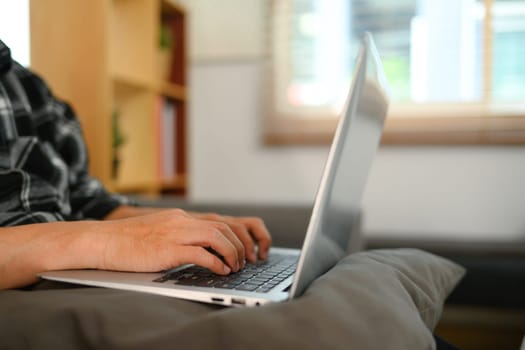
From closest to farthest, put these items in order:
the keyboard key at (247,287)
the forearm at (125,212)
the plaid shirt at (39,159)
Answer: the keyboard key at (247,287) < the plaid shirt at (39,159) < the forearm at (125,212)

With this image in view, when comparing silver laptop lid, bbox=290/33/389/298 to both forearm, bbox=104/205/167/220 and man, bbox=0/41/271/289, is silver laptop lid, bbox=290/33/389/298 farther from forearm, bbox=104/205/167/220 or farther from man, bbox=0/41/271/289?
forearm, bbox=104/205/167/220

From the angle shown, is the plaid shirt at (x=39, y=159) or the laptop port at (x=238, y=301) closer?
the laptop port at (x=238, y=301)

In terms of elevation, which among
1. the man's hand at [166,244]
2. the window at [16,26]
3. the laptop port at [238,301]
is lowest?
the laptop port at [238,301]

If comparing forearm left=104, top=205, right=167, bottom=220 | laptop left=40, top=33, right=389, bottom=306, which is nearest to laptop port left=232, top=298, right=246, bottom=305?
laptop left=40, top=33, right=389, bottom=306

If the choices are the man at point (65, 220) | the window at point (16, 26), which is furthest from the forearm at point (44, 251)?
the window at point (16, 26)

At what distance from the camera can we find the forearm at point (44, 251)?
2.07ft

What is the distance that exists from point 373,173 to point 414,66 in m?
0.48

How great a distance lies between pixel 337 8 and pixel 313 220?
2196mm

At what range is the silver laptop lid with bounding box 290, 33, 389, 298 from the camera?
0.53m

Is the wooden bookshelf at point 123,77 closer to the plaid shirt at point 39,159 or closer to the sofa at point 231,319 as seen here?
the plaid shirt at point 39,159

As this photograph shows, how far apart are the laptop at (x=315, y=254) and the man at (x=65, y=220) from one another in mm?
21

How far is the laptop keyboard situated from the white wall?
5.98 ft

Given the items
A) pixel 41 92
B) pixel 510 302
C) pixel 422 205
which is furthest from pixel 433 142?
pixel 41 92

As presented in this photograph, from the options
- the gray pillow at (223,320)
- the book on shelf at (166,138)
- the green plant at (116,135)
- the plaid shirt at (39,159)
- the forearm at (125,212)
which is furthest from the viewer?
the book on shelf at (166,138)
